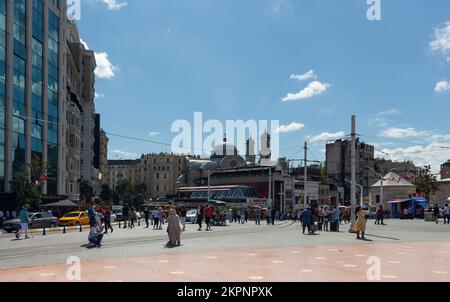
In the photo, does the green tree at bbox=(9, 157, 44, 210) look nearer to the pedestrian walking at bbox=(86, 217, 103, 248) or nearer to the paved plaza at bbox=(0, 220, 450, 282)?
the paved plaza at bbox=(0, 220, 450, 282)

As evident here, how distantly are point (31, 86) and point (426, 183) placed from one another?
183 ft

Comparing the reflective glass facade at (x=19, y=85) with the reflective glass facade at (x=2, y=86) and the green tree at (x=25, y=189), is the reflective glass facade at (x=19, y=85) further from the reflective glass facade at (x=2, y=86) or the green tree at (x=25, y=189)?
the green tree at (x=25, y=189)

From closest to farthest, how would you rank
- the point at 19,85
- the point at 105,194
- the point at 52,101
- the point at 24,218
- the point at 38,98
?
the point at 24,218 → the point at 19,85 → the point at 38,98 → the point at 52,101 → the point at 105,194

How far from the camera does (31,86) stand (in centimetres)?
4800

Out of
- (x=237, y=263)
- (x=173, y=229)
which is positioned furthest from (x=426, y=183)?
(x=237, y=263)

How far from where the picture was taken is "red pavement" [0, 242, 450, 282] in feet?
37.6

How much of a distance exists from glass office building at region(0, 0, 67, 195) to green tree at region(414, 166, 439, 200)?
50985 mm

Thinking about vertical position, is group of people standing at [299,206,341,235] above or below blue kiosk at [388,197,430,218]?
above

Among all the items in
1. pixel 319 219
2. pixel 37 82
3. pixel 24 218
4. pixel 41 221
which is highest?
pixel 37 82

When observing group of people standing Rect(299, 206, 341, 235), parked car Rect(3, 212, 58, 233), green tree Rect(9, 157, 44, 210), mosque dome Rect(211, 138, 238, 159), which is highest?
mosque dome Rect(211, 138, 238, 159)

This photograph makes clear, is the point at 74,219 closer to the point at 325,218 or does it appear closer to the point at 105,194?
the point at 325,218

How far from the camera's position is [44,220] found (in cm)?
3609

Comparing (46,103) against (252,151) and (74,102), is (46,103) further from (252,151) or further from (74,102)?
(252,151)

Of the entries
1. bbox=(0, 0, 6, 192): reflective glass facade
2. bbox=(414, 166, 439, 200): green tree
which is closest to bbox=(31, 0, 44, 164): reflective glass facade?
bbox=(0, 0, 6, 192): reflective glass facade
